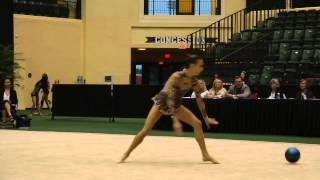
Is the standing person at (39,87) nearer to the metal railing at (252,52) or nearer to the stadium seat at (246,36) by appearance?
the metal railing at (252,52)

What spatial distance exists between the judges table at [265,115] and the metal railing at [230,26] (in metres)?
11.9

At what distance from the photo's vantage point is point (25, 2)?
99.1ft

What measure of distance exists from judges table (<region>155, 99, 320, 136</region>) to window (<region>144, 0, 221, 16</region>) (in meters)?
14.4

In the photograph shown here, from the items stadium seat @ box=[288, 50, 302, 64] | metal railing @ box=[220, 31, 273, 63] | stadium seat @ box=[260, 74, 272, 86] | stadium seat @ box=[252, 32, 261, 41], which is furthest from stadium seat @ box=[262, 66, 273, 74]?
stadium seat @ box=[252, 32, 261, 41]

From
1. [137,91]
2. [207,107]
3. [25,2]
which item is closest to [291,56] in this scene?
[137,91]

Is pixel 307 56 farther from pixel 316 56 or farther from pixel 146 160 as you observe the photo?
pixel 146 160

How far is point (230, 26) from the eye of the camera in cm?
3100

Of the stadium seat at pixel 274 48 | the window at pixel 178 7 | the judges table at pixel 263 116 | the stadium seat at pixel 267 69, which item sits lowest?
the judges table at pixel 263 116

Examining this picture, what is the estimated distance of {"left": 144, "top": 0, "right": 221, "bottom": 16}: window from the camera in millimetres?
31953

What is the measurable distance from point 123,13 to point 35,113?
7460mm

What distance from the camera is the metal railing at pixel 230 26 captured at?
30031 millimetres

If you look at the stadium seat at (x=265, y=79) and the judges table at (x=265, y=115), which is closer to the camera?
the judges table at (x=265, y=115)

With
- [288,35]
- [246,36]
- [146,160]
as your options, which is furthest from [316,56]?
[146,160]

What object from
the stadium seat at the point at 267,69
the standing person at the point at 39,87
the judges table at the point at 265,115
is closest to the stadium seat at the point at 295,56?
the stadium seat at the point at 267,69
